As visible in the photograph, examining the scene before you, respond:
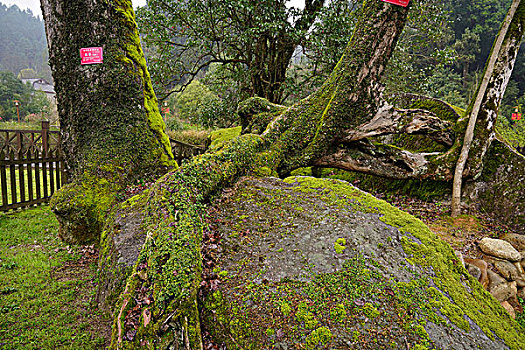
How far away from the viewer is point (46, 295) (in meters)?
3.41

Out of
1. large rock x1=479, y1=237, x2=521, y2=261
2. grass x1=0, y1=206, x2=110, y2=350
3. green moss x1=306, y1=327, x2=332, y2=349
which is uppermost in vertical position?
green moss x1=306, y1=327, x2=332, y2=349

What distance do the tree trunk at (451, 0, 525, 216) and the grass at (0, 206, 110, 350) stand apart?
6.23m

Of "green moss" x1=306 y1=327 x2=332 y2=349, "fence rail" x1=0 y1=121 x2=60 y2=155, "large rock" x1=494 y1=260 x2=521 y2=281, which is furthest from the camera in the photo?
"fence rail" x1=0 y1=121 x2=60 y2=155

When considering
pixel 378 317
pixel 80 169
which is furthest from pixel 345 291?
pixel 80 169

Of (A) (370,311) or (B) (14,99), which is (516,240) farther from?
(B) (14,99)

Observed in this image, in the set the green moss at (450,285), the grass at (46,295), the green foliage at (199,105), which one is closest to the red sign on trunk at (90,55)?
the grass at (46,295)

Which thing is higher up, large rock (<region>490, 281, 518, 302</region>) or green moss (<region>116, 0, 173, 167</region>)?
green moss (<region>116, 0, 173, 167</region>)

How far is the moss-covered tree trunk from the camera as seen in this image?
4332mm

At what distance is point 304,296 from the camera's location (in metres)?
2.26

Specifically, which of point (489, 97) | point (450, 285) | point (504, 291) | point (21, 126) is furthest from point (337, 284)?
point (21, 126)

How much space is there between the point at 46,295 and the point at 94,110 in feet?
9.17

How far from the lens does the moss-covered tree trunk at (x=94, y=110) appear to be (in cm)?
433

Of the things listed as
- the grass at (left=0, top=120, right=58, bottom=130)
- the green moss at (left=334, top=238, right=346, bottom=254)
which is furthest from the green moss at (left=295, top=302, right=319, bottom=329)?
the grass at (left=0, top=120, right=58, bottom=130)

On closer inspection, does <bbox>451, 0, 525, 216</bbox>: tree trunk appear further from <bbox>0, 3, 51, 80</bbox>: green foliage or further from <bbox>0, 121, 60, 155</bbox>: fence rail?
<bbox>0, 3, 51, 80</bbox>: green foliage
